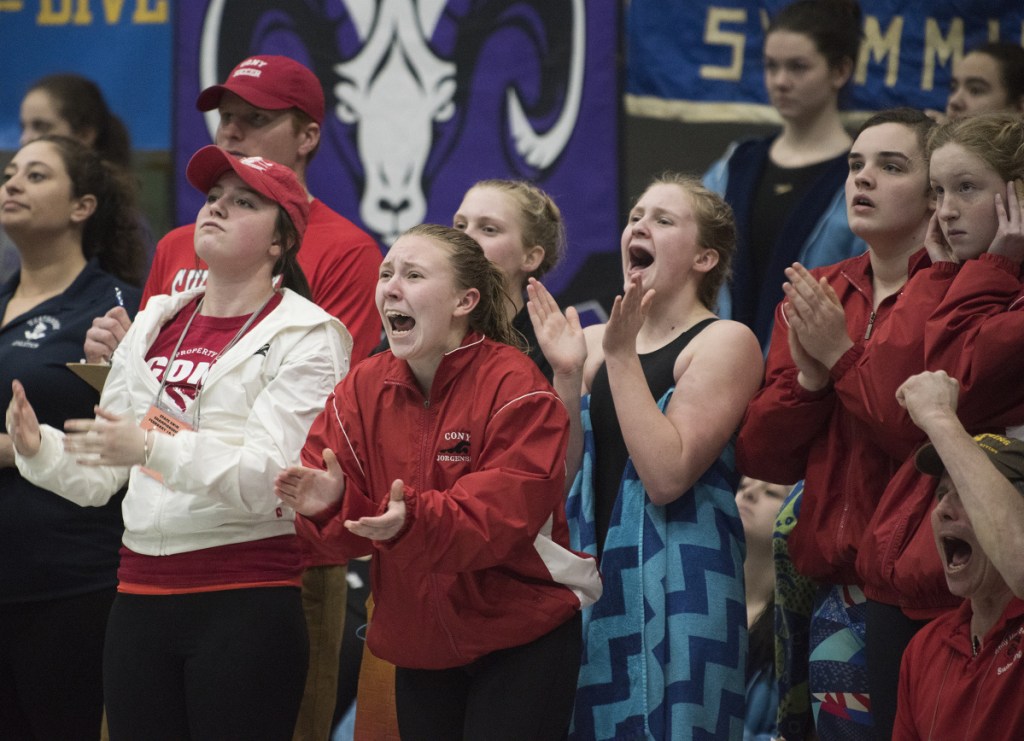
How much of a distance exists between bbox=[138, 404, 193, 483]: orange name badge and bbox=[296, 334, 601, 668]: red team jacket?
26 cm

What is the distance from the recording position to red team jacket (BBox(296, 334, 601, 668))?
2.52 meters

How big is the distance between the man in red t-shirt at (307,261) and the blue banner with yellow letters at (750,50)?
144 cm

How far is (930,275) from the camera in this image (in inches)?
107

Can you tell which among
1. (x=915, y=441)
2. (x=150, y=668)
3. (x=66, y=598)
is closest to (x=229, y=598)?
(x=150, y=668)

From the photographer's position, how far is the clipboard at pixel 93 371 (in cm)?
318

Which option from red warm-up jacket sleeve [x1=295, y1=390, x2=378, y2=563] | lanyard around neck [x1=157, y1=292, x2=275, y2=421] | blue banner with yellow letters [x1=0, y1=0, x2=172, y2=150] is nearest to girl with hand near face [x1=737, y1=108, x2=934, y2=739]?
red warm-up jacket sleeve [x1=295, y1=390, x2=378, y2=563]

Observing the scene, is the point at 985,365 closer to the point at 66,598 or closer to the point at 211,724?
the point at 211,724

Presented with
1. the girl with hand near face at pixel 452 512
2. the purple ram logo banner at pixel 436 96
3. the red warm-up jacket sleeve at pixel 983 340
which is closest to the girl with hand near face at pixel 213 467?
the girl with hand near face at pixel 452 512

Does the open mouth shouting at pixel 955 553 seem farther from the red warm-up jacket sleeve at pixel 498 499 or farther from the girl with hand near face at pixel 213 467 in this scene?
the girl with hand near face at pixel 213 467

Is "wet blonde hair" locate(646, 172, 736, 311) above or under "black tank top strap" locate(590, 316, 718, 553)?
above

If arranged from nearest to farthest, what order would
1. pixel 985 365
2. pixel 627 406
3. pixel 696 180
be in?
pixel 985 365
pixel 627 406
pixel 696 180

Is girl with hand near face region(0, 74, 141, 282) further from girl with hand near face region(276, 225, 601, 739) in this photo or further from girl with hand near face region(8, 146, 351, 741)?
girl with hand near face region(276, 225, 601, 739)

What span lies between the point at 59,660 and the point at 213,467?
0.94 metres

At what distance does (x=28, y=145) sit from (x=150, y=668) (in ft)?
5.60
